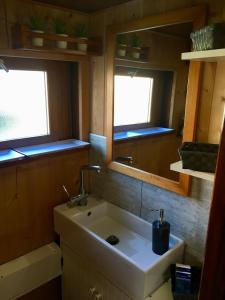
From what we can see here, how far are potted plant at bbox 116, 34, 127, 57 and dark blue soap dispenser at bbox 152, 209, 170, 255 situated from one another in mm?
1036

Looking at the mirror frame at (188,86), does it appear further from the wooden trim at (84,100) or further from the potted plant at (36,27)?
the potted plant at (36,27)

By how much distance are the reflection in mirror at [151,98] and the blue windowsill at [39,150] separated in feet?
1.09

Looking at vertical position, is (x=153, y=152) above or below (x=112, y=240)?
above

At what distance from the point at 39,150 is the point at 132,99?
2.42ft

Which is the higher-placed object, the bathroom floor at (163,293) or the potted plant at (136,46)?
the potted plant at (136,46)

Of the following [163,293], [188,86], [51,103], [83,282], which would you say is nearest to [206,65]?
[188,86]

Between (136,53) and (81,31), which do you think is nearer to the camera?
(136,53)

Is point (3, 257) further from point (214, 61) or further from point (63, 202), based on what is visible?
point (214, 61)

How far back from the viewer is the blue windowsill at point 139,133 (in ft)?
5.11

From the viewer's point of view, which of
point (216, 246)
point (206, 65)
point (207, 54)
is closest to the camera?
point (216, 246)

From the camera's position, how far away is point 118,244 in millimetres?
1645

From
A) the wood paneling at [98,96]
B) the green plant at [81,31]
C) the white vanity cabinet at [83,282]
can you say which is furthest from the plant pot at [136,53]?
the white vanity cabinet at [83,282]

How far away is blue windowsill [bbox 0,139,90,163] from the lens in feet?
5.21

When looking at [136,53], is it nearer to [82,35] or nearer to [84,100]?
[82,35]
